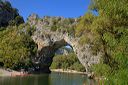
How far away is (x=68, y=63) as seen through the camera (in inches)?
6363

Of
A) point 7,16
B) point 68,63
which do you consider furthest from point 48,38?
point 68,63

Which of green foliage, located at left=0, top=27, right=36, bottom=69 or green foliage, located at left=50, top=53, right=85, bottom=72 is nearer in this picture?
green foliage, located at left=0, top=27, right=36, bottom=69

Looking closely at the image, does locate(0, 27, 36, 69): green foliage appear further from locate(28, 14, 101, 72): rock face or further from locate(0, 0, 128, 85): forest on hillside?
locate(28, 14, 101, 72): rock face

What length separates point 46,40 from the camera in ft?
371

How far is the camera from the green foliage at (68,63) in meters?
149

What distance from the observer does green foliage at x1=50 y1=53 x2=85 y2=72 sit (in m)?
149

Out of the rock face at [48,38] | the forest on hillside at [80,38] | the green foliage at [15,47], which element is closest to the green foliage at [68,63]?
the rock face at [48,38]

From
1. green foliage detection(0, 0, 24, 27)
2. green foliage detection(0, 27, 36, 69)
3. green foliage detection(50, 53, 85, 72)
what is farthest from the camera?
green foliage detection(50, 53, 85, 72)

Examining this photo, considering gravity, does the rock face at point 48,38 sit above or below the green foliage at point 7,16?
below

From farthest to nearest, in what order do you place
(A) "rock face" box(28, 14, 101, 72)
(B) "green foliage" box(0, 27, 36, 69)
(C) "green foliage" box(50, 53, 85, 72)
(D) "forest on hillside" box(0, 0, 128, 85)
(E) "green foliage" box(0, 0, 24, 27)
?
(C) "green foliage" box(50, 53, 85, 72)
(E) "green foliage" box(0, 0, 24, 27)
(A) "rock face" box(28, 14, 101, 72)
(B) "green foliage" box(0, 27, 36, 69)
(D) "forest on hillside" box(0, 0, 128, 85)

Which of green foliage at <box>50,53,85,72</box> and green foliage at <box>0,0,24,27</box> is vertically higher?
green foliage at <box>0,0,24,27</box>

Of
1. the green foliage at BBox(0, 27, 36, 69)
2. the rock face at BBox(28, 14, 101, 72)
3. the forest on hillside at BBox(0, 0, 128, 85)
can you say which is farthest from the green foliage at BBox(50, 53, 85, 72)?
the green foliage at BBox(0, 27, 36, 69)

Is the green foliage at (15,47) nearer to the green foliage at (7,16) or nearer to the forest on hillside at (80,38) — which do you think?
the forest on hillside at (80,38)

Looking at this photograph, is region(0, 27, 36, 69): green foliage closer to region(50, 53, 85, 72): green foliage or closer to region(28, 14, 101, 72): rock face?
region(28, 14, 101, 72): rock face
